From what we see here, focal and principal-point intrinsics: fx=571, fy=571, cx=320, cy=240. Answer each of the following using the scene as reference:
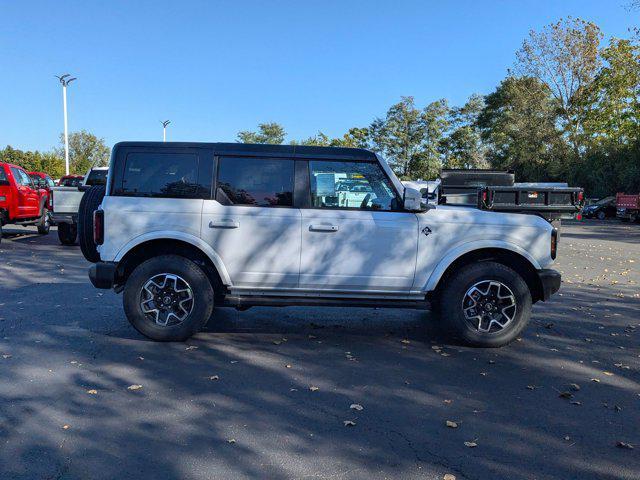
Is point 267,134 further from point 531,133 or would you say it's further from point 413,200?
point 413,200

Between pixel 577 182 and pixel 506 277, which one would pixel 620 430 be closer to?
pixel 506 277

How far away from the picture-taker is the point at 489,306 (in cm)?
573

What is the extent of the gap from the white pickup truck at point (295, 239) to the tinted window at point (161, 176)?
0.4 inches

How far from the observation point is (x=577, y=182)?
145 ft

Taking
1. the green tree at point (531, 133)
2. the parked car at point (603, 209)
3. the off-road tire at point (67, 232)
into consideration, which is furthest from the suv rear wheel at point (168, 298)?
the green tree at point (531, 133)

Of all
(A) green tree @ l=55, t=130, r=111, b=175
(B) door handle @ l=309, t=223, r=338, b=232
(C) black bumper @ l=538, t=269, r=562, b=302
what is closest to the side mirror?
(B) door handle @ l=309, t=223, r=338, b=232

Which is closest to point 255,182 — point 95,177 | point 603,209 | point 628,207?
point 95,177

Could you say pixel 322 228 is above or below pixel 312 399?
above

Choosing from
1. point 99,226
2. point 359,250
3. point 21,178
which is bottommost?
point 359,250

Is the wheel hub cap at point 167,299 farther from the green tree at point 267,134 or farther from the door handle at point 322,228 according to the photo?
the green tree at point 267,134

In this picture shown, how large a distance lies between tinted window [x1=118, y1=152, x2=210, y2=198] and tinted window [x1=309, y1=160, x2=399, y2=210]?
3.73 ft

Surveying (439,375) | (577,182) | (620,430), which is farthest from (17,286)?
(577,182)

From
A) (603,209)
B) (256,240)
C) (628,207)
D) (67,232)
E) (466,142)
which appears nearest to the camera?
(256,240)

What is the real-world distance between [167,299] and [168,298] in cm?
1
